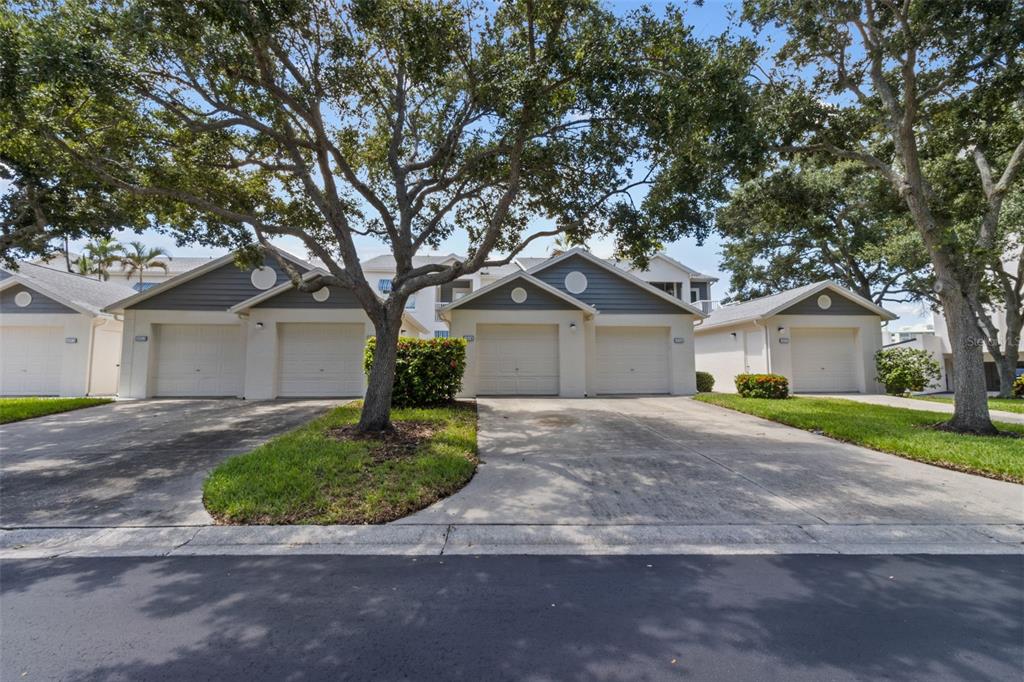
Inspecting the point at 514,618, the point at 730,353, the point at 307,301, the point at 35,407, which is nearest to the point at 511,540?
the point at 514,618

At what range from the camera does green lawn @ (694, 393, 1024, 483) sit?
6.28m

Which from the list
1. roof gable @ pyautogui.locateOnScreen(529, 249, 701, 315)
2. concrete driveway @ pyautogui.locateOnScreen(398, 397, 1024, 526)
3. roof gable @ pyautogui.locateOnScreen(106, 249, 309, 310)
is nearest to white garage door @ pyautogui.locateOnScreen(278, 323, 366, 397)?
roof gable @ pyautogui.locateOnScreen(106, 249, 309, 310)

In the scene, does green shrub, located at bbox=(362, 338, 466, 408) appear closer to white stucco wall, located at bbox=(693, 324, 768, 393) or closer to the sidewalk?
white stucco wall, located at bbox=(693, 324, 768, 393)

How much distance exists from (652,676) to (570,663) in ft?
1.39

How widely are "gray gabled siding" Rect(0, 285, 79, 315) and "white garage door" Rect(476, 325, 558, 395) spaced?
1340cm

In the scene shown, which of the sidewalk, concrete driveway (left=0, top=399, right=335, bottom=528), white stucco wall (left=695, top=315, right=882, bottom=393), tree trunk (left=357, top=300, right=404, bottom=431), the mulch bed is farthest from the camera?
white stucco wall (left=695, top=315, right=882, bottom=393)

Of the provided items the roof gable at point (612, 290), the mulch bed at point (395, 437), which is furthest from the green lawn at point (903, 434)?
the mulch bed at point (395, 437)

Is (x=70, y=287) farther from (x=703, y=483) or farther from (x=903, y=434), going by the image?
(x=903, y=434)

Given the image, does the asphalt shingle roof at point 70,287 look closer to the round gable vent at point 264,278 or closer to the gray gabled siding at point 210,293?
the gray gabled siding at point 210,293

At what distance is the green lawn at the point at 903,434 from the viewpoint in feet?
20.6

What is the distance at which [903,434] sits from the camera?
7.93 m

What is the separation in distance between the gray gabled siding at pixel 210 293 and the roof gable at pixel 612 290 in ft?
30.6

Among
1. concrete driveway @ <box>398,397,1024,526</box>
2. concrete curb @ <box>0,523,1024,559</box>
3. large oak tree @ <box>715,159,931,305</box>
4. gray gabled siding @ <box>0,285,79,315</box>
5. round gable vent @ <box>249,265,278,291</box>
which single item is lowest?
concrete curb @ <box>0,523,1024,559</box>

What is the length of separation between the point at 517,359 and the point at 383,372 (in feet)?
25.2
